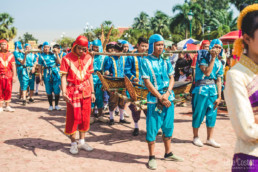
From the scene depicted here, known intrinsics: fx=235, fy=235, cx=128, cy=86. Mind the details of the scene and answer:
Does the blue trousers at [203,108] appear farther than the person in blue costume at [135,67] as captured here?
No

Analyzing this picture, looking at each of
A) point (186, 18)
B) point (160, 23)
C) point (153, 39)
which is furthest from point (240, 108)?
point (160, 23)

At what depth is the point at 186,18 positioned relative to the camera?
4506 cm

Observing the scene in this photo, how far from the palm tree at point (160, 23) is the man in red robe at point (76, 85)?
53.2m

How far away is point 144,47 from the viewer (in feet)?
19.2

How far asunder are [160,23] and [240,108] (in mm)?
58437

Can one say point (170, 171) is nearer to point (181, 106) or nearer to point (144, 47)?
point (144, 47)

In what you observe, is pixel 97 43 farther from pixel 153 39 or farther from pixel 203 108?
pixel 203 108

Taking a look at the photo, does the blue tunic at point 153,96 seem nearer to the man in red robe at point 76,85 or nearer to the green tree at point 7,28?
the man in red robe at point 76,85

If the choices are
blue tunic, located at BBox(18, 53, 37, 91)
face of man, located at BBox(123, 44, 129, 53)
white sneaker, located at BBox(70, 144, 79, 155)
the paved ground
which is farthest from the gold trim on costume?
blue tunic, located at BBox(18, 53, 37, 91)

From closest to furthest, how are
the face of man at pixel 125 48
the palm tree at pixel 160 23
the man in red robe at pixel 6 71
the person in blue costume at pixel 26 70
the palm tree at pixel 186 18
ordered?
the face of man at pixel 125 48
the man in red robe at pixel 6 71
the person in blue costume at pixel 26 70
the palm tree at pixel 186 18
the palm tree at pixel 160 23

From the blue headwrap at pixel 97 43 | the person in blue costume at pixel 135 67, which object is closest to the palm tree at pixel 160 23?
the blue headwrap at pixel 97 43

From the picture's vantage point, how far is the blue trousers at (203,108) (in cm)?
508

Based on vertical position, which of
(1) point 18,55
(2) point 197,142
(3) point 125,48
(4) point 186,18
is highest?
(4) point 186,18

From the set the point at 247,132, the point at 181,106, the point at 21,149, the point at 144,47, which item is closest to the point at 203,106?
the point at 144,47
